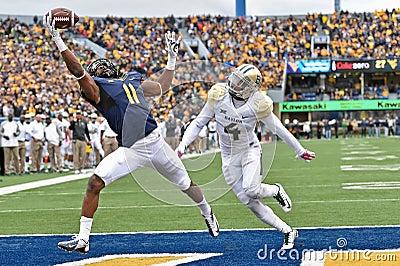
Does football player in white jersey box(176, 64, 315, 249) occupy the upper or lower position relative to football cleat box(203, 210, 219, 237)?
upper

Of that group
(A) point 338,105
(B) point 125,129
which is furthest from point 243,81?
(A) point 338,105

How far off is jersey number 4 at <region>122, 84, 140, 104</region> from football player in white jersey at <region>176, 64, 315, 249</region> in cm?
56

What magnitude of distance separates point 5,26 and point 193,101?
31906 millimetres

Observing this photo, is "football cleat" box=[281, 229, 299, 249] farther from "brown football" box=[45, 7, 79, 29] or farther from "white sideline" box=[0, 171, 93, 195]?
"white sideline" box=[0, 171, 93, 195]

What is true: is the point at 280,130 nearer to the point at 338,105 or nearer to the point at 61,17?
the point at 61,17

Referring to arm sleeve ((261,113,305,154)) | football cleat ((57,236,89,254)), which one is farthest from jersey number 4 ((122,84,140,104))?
football cleat ((57,236,89,254))

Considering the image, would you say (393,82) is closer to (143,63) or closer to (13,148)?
(143,63)

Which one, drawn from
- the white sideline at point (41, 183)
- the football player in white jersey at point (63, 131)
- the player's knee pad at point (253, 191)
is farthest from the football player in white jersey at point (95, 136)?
the player's knee pad at point (253, 191)

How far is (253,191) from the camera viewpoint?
5.81 meters

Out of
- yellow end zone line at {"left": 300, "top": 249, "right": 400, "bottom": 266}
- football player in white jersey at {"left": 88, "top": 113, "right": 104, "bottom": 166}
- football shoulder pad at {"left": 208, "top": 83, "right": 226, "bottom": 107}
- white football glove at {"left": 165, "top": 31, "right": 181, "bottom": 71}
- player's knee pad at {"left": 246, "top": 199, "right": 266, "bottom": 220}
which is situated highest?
white football glove at {"left": 165, "top": 31, "right": 181, "bottom": 71}

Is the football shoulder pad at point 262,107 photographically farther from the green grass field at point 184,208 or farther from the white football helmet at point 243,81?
the green grass field at point 184,208

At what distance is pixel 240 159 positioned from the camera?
600cm

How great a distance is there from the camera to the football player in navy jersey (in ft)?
18.5

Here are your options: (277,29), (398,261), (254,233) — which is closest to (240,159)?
(254,233)
